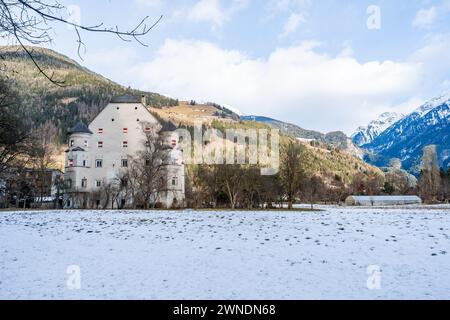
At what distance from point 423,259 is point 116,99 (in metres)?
57.8

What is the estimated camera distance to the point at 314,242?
15.1 m

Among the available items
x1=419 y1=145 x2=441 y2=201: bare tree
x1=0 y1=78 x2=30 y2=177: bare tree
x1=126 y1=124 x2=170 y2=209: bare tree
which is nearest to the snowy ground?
x1=0 y1=78 x2=30 y2=177: bare tree

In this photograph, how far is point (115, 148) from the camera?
61188 millimetres

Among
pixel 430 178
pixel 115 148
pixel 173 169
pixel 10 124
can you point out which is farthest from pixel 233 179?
pixel 430 178

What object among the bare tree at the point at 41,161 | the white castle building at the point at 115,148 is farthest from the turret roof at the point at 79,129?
the bare tree at the point at 41,161

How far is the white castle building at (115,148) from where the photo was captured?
5791 cm

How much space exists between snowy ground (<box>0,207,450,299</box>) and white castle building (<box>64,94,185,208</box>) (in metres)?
39.5

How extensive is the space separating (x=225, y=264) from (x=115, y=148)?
53.1m

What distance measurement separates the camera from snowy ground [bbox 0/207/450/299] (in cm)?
890

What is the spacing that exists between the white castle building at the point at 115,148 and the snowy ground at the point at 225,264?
130 ft

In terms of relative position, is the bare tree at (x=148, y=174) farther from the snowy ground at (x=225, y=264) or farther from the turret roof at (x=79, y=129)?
the snowy ground at (x=225, y=264)
